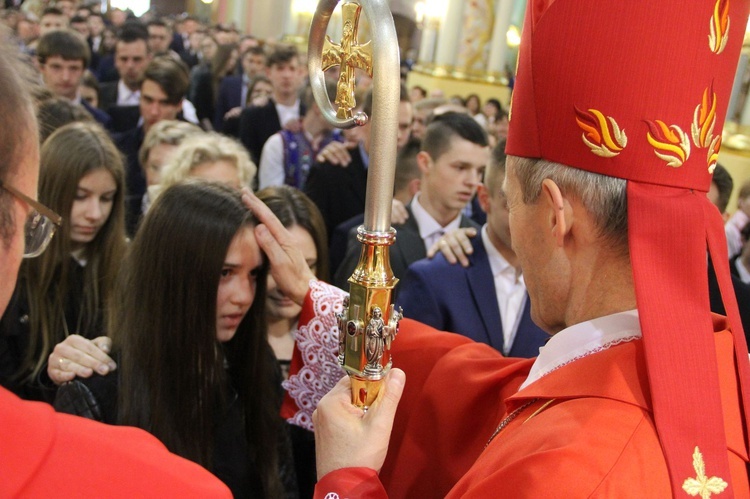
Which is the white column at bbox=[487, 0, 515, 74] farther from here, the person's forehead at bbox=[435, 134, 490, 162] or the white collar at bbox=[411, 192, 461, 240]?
the white collar at bbox=[411, 192, 461, 240]

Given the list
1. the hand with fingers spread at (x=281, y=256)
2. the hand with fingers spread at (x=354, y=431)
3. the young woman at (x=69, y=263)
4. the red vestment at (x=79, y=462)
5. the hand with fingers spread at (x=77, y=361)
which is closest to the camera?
the red vestment at (x=79, y=462)

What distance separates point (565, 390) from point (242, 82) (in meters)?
8.30

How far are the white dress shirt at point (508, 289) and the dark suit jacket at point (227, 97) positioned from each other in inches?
245

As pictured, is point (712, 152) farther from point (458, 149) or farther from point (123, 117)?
point (123, 117)

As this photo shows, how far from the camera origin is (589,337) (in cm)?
147

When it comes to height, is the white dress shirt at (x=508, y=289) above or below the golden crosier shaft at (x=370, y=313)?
below

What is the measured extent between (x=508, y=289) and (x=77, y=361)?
1583mm

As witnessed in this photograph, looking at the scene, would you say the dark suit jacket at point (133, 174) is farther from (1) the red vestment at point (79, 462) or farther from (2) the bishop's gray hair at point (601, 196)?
(1) the red vestment at point (79, 462)

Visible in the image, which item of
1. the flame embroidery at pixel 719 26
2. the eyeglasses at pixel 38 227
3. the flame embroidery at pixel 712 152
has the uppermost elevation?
the flame embroidery at pixel 719 26

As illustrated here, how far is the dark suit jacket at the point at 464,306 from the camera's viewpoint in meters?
2.94

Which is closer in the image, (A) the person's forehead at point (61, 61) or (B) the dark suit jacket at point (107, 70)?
(A) the person's forehead at point (61, 61)

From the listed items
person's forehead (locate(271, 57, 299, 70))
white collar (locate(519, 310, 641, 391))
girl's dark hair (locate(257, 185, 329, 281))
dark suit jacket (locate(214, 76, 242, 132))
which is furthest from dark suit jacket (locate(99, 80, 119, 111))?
white collar (locate(519, 310, 641, 391))

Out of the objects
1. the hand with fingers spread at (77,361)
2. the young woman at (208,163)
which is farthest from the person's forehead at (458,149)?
the hand with fingers spread at (77,361)

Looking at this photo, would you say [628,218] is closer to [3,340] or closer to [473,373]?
[473,373]
